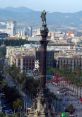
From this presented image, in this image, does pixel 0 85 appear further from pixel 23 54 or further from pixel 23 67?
pixel 23 54

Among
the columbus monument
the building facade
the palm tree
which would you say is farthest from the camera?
the building facade

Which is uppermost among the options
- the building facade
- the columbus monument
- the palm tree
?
the columbus monument

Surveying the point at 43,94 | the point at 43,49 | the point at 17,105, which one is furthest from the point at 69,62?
the point at 43,94

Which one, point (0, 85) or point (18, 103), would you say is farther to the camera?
point (0, 85)

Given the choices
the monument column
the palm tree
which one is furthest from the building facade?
the monument column

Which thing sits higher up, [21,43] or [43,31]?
[43,31]

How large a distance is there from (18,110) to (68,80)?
1919 cm

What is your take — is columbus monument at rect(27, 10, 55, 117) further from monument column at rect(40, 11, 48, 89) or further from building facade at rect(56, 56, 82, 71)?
building facade at rect(56, 56, 82, 71)

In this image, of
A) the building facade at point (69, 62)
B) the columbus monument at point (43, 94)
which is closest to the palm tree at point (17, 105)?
the columbus monument at point (43, 94)

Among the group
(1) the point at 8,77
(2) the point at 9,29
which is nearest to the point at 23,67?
(1) the point at 8,77

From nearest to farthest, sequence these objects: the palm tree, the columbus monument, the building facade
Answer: the columbus monument
the palm tree
the building facade

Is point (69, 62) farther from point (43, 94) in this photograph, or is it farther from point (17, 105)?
point (43, 94)

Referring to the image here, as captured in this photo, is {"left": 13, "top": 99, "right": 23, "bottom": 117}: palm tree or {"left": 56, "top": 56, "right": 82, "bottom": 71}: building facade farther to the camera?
{"left": 56, "top": 56, "right": 82, "bottom": 71}: building facade

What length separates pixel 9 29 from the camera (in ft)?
439
